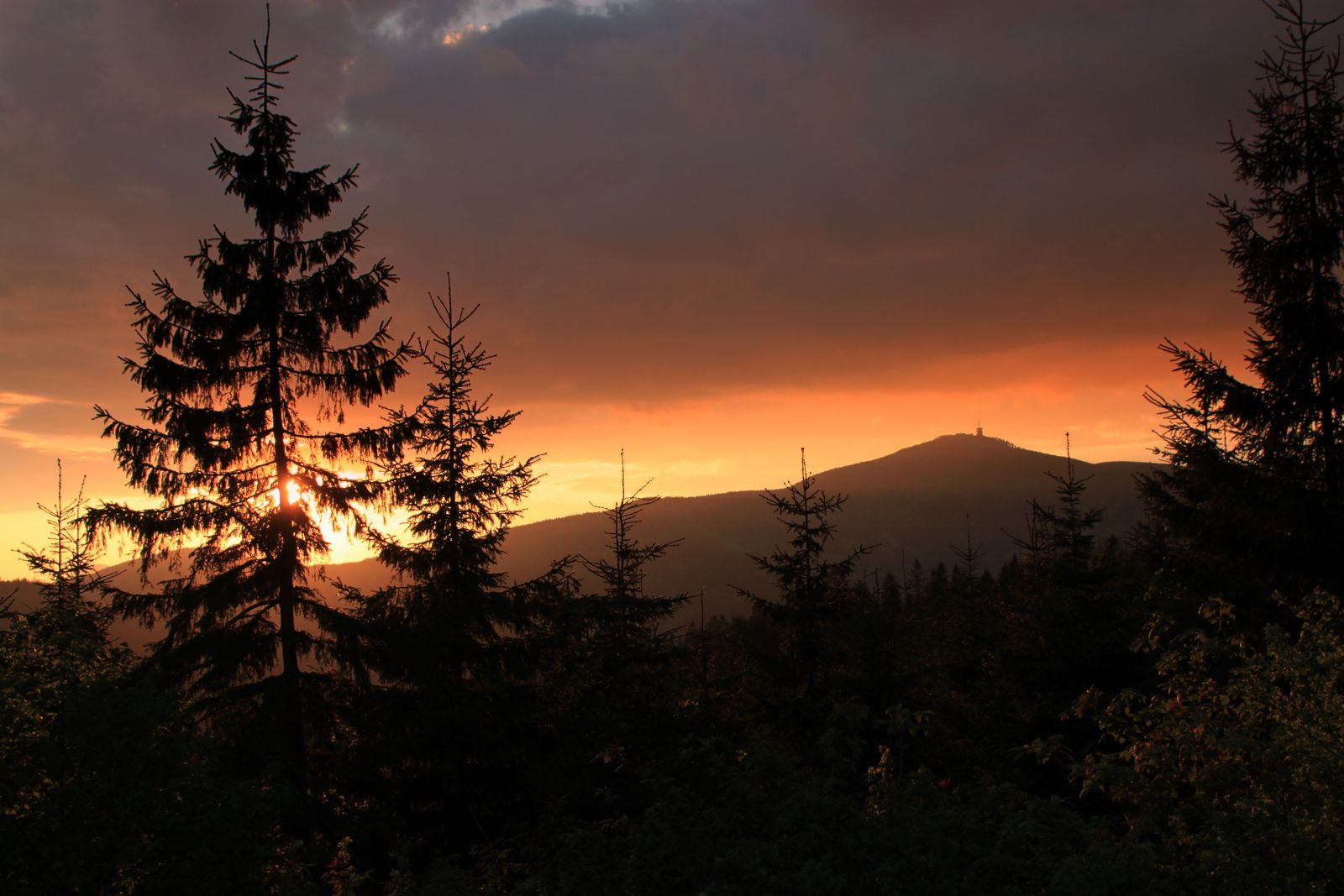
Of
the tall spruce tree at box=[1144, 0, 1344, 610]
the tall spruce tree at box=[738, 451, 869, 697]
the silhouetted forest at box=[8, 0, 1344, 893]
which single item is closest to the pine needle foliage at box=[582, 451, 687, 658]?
the silhouetted forest at box=[8, 0, 1344, 893]

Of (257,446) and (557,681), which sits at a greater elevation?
(257,446)

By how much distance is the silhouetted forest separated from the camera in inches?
300

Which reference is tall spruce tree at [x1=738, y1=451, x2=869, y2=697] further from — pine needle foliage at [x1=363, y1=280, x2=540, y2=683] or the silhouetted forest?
pine needle foliage at [x1=363, y1=280, x2=540, y2=683]

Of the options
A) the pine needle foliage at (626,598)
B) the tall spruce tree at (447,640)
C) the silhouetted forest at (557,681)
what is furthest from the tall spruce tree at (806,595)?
the tall spruce tree at (447,640)

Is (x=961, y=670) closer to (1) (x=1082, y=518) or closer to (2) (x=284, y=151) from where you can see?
(1) (x=1082, y=518)

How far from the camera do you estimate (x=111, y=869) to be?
285 inches

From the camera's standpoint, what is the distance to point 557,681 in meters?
18.9

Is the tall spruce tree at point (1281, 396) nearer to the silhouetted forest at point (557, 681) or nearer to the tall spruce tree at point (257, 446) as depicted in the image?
the silhouetted forest at point (557, 681)

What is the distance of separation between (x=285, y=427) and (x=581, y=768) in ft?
33.1

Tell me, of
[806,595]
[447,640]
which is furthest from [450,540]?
[806,595]

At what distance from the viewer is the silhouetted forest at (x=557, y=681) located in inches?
300

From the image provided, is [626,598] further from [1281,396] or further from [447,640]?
[1281,396]

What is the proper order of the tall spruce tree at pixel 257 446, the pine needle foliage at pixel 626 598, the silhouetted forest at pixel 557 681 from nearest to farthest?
the silhouetted forest at pixel 557 681 < the tall spruce tree at pixel 257 446 < the pine needle foliage at pixel 626 598

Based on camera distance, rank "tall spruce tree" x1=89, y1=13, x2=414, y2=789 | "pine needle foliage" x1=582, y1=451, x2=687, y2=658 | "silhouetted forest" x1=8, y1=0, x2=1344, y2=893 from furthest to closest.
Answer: "pine needle foliage" x1=582, y1=451, x2=687, y2=658 → "tall spruce tree" x1=89, y1=13, x2=414, y2=789 → "silhouetted forest" x1=8, y1=0, x2=1344, y2=893
